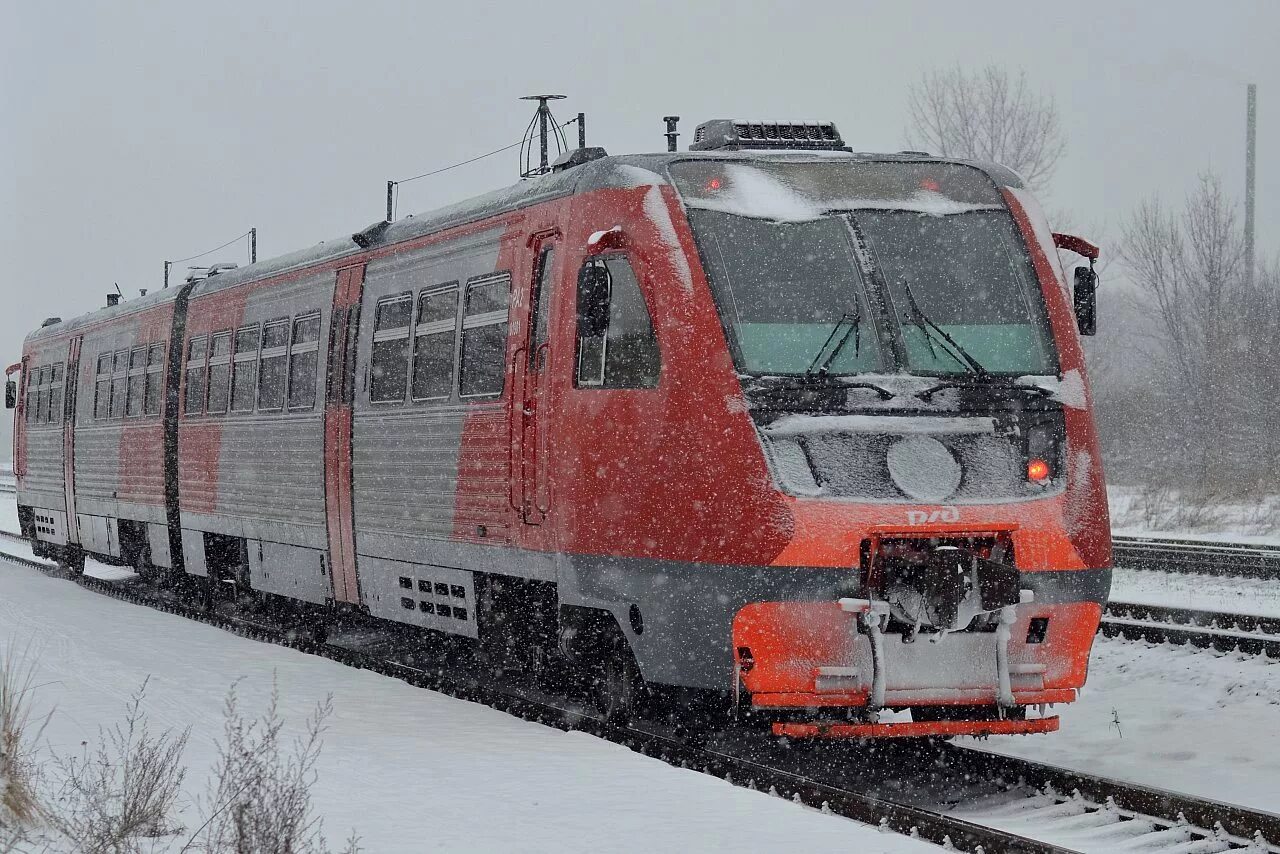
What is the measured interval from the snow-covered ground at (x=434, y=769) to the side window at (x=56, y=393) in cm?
1212

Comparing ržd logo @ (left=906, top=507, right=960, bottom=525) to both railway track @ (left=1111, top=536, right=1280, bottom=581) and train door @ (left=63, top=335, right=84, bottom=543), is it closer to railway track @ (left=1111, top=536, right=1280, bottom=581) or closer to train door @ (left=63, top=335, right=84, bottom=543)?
railway track @ (left=1111, top=536, right=1280, bottom=581)

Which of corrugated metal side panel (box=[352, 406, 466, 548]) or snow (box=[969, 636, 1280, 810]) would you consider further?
corrugated metal side panel (box=[352, 406, 466, 548])

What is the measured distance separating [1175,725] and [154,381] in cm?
1276

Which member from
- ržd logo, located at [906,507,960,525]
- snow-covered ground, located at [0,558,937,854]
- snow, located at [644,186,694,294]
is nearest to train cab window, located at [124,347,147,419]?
snow-covered ground, located at [0,558,937,854]

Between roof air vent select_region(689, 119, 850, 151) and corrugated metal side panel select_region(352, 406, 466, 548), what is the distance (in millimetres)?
2492

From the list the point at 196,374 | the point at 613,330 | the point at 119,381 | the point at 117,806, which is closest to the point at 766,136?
the point at 613,330

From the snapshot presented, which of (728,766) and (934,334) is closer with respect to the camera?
(728,766)

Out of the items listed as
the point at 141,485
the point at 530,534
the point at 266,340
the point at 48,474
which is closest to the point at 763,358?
the point at 530,534

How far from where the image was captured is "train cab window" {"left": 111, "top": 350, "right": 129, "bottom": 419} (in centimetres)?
2123

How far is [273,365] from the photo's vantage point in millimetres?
15742

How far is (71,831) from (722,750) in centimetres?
463

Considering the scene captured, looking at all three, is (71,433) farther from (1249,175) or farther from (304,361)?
(1249,175)

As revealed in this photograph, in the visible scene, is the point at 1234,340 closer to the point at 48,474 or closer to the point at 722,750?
the point at 48,474

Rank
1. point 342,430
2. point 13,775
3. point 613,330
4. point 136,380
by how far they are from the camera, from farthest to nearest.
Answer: point 136,380, point 342,430, point 613,330, point 13,775
